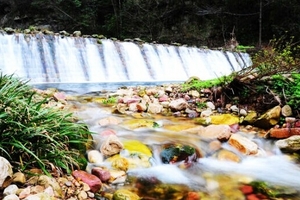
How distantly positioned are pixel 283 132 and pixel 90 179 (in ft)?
8.91

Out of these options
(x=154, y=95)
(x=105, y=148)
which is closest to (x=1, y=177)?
(x=105, y=148)

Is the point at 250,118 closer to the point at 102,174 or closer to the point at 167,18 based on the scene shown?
the point at 102,174

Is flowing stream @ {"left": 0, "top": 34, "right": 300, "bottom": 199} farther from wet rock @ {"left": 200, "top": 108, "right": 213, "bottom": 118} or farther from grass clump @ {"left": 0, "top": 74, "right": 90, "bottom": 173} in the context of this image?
grass clump @ {"left": 0, "top": 74, "right": 90, "bottom": 173}

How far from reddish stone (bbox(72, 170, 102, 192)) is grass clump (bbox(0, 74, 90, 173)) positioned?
90 mm

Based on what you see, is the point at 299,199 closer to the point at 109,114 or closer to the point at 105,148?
the point at 105,148

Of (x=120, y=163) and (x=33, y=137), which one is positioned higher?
(x=33, y=137)

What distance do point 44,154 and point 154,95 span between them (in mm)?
4113

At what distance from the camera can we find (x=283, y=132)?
406cm

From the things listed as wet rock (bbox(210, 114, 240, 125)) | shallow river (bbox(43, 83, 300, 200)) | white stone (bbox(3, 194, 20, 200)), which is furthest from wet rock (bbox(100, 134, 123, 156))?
wet rock (bbox(210, 114, 240, 125))

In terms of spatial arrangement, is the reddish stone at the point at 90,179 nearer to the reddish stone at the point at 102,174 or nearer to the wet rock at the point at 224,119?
the reddish stone at the point at 102,174

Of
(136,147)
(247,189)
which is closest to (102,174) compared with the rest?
(136,147)

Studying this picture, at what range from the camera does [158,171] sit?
3055 mm

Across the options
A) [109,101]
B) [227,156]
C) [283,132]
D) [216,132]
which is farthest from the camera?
[109,101]

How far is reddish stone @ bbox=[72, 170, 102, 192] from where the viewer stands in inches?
98.7
